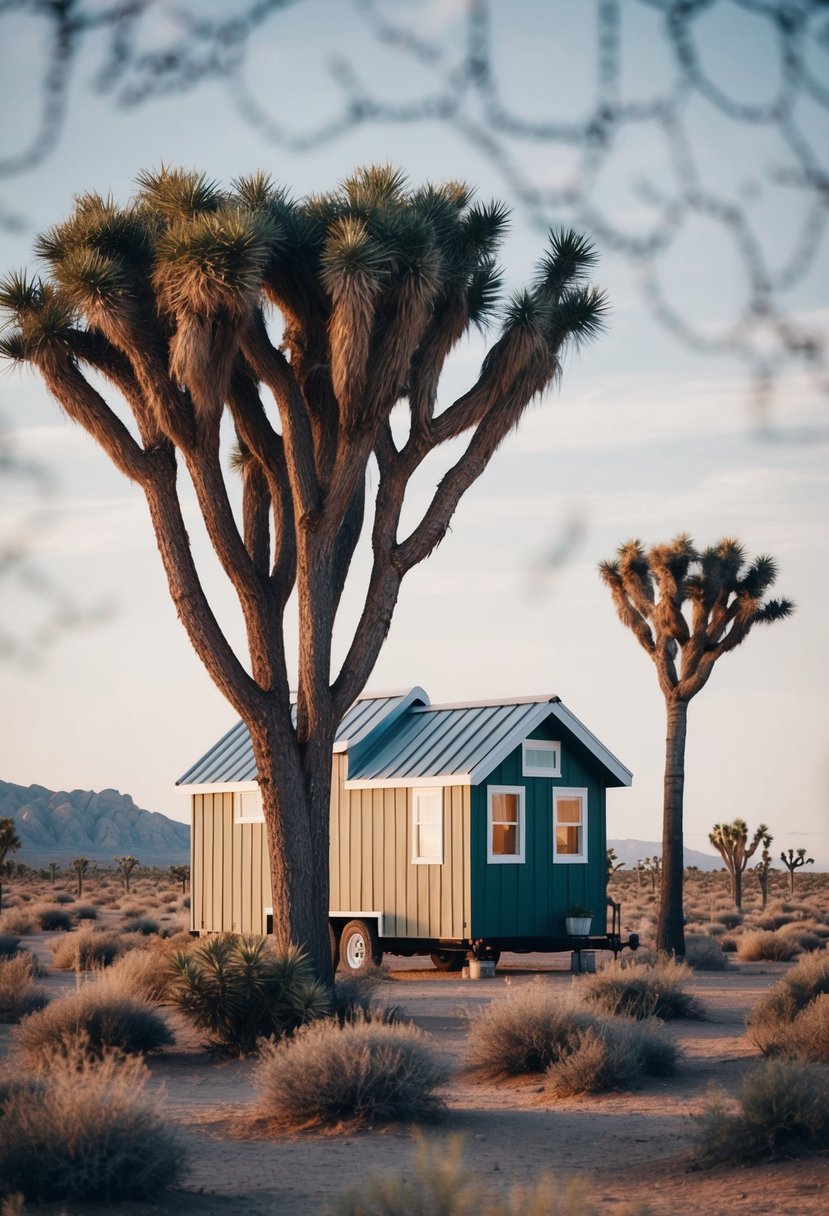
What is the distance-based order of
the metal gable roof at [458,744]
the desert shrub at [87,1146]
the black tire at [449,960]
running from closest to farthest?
1. the desert shrub at [87,1146]
2. the metal gable roof at [458,744]
3. the black tire at [449,960]

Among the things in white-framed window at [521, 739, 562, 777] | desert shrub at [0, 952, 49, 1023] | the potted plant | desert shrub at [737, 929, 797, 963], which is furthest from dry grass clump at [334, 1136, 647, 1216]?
desert shrub at [737, 929, 797, 963]

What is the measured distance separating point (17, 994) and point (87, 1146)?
953cm

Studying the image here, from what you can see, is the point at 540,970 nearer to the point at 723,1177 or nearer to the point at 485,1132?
the point at 485,1132

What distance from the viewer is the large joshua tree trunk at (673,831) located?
25016 millimetres

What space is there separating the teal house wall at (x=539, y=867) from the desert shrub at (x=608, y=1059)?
11302 millimetres

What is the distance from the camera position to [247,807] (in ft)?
88.7

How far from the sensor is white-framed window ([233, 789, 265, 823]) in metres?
26.7

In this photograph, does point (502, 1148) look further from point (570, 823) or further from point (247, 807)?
point (247, 807)

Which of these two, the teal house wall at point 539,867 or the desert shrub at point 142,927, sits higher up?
the teal house wall at point 539,867

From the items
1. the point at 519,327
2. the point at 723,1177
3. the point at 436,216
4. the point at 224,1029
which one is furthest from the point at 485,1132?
the point at 436,216

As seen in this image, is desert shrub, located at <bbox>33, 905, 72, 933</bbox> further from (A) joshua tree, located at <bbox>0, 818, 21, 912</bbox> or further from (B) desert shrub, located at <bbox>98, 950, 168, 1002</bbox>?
(B) desert shrub, located at <bbox>98, 950, 168, 1002</bbox>

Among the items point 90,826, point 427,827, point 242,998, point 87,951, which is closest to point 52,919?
point 87,951

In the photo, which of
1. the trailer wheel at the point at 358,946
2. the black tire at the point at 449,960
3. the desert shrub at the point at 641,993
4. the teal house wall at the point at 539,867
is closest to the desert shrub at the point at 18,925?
the trailer wheel at the point at 358,946

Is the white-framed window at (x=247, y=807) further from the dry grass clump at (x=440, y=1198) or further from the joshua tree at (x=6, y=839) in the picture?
the dry grass clump at (x=440, y=1198)
